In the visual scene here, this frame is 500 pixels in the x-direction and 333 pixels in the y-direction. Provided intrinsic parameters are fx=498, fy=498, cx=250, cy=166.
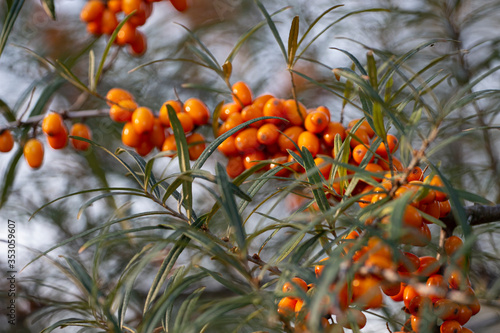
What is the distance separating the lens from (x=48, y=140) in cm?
97

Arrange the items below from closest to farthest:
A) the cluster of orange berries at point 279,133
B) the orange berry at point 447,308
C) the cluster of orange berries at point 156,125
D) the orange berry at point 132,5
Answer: the orange berry at point 447,308, the cluster of orange berries at point 279,133, the cluster of orange berries at point 156,125, the orange berry at point 132,5

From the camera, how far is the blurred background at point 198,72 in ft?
4.90

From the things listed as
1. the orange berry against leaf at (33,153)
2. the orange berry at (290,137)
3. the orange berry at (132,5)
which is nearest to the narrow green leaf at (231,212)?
the orange berry at (290,137)

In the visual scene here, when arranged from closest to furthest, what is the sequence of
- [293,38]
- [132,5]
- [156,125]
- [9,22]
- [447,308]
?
[447,308], [293,38], [9,22], [156,125], [132,5]

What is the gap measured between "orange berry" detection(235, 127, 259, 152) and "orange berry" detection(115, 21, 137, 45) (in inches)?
17.0

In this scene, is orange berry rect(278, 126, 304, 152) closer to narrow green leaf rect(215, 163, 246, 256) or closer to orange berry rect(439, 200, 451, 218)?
orange berry rect(439, 200, 451, 218)

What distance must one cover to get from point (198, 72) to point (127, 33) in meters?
0.71

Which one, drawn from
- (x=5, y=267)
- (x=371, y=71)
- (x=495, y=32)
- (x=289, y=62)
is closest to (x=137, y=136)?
(x=289, y=62)

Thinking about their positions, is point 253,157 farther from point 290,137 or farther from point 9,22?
point 9,22

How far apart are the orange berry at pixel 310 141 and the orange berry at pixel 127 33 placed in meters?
0.51

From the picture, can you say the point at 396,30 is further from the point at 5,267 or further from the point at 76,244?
the point at 5,267

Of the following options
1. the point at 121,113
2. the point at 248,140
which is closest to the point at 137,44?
the point at 121,113

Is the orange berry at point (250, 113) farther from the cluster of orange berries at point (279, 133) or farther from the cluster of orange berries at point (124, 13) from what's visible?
the cluster of orange berries at point (124, 13)

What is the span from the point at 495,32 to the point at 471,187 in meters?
0.53
